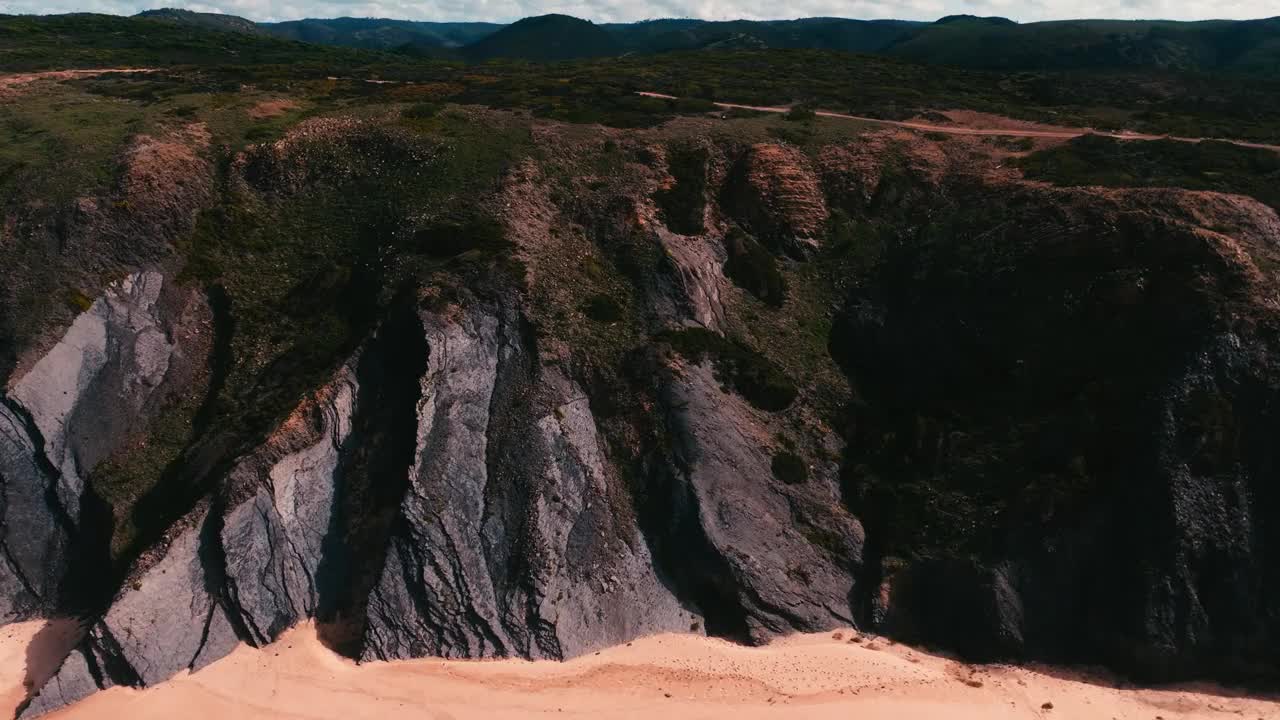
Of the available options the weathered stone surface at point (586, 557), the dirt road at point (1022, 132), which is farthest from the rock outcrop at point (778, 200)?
the weathered stone surface at point (586, 557)

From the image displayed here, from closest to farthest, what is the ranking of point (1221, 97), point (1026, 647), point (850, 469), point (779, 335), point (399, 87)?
1. point (1026, 647)
2. point (850, 469)
3. point (779, 335)
4. point (399, 87)
5. point (1221, 97)

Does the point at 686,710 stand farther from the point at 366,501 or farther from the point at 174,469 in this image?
the point at 174,469

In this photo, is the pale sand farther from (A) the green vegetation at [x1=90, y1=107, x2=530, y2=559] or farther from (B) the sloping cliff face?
(A) the green vegetation at [x1=90, y1=107, x2=530, y2=559]

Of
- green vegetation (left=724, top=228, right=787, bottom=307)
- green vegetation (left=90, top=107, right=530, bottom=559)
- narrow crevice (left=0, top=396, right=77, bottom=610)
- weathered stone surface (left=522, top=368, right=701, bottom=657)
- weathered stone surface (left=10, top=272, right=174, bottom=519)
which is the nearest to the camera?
weathered stone surface (left=522, top=368, right=701, bottom=657)

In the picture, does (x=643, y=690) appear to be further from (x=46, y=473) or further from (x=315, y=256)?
(x=315, y=256)

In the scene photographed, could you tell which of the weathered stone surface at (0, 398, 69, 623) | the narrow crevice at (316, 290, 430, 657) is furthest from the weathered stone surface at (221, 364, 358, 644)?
the weathered stone surface at (0, 398, 69, 623)

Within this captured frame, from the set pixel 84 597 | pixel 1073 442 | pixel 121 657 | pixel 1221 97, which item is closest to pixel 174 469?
pixel 84 597
